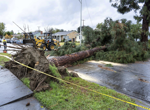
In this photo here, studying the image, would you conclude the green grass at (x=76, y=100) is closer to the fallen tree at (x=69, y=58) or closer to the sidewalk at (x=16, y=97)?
the sidewalk at (x=16, y=97)

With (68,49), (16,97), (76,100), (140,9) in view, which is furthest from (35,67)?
(140,9)

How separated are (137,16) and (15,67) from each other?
11.1m

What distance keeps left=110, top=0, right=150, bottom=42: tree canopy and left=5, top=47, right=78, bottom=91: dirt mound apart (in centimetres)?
954

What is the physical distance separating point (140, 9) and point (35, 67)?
35.6ft

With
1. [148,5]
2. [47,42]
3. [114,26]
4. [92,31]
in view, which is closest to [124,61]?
[114,26]

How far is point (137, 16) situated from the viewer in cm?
1052

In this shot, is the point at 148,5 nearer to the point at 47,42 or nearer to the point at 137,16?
the point at 137,16

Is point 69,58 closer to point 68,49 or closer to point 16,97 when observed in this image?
point 68,49

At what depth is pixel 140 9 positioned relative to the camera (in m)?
10.1

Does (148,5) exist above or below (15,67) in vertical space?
above

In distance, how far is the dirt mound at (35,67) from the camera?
3.09 metres

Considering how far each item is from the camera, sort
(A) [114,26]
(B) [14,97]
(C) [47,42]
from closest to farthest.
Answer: (B) [14,97] < (A) [114,26] < (C) [47,42]

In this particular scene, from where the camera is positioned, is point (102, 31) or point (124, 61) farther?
point (102, 31)

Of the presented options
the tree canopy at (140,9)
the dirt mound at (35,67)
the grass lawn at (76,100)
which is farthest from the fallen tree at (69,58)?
the tree canopy at (140,9)
